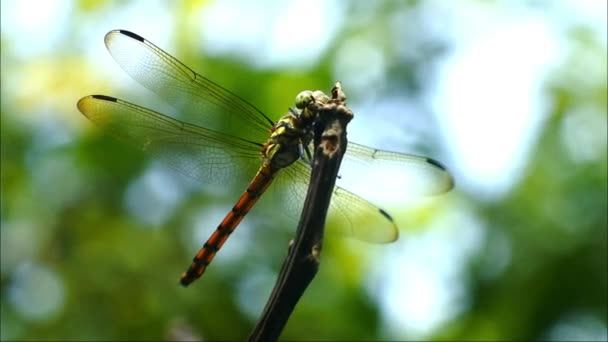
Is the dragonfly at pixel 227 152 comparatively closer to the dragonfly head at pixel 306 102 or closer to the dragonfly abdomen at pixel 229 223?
the dragonfly abdomen at pixel 229 223

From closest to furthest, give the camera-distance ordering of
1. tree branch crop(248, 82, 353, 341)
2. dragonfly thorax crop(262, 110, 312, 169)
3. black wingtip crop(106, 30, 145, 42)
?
tree branch crop(248, 82, 353, 341), dragonfly thorax crop(262, 110, 312, 169), black wingtip crop(106, 30, 145, 42)

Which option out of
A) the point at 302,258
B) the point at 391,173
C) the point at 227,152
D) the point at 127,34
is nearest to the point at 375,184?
the point at 391,173

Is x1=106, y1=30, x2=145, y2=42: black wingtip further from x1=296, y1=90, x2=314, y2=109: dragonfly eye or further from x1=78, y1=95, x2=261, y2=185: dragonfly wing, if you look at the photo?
x1=296, y1=90, x2=314, y2=109: dragonfly eye

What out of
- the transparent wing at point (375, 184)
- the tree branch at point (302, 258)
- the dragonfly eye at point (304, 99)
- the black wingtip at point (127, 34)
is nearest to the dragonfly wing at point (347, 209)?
the transparent wing at point (375, 184)

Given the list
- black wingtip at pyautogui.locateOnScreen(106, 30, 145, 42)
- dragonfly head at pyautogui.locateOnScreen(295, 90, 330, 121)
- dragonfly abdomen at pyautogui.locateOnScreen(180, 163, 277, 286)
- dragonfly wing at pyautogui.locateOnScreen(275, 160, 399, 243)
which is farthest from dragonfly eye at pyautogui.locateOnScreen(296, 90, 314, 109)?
black wingtip at pyautogui.locateOnScreen(106, 30, 145, 42)

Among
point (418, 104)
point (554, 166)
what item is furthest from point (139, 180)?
point (554, 166)

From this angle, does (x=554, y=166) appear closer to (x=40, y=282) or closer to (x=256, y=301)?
(x=256, y=301)
